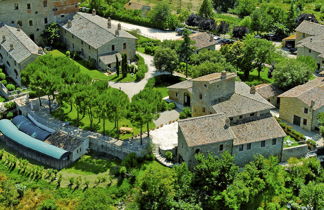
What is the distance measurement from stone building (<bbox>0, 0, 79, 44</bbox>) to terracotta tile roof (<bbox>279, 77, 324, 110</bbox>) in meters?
51.3

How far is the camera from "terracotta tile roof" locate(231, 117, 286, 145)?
218 feet

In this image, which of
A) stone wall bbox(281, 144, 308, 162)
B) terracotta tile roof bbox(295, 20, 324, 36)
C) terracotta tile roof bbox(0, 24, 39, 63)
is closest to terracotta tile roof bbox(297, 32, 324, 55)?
terracotta tile roof bbox(295, 20, 324, 36)

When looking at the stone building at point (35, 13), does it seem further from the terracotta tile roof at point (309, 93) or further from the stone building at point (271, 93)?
the terracotta tile roof at point (309, 93)

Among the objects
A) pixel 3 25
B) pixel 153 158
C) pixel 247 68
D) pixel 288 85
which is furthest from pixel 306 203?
pixel 3 25

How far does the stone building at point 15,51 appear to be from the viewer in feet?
284

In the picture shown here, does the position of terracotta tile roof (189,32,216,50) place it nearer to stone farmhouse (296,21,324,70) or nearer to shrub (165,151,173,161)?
stone farmhouse (296,21,324,70)

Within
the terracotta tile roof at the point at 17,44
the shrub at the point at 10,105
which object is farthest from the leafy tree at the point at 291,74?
the shrub at the point at 10,105

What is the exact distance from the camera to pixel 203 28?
12281cm

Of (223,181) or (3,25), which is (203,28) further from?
(223,181)

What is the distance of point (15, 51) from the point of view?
89125 mm

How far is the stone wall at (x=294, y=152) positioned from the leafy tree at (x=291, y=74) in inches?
616

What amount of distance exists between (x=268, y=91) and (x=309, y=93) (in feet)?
25.3

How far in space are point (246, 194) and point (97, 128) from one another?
25.1 m

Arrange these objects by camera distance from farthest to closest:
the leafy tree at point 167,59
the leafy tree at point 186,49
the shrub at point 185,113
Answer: the leafy tree at point 186,49 → the leafy tree at point 167,59 → the shrub at point 185,113
